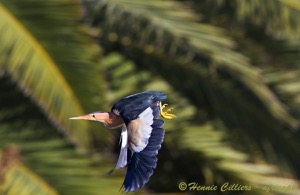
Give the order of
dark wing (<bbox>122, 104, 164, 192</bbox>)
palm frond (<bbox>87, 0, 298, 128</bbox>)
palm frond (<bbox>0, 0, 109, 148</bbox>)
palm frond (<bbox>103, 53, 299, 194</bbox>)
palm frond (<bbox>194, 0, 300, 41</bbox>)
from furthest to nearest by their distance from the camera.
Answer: palm frond (<bbox>194, 0, 300, 41</bbox>) → palm frond (<bbox>87, 0, 298, 128</bbox>) → palm frond (<bbox>103, 53, 299, 194</bbox>) → palm frond (<bbox>0, 0, 109, 148</bbox>) → dark wing (<bbox>122, 104, 164, 192</bbox>)

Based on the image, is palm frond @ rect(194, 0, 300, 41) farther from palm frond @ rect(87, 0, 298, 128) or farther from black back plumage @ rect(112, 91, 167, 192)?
black back plumage @ rect(112, 91, 167, 192)

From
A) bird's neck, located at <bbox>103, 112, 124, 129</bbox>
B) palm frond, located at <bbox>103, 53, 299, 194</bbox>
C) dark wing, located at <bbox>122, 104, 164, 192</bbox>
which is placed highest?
bird's neck, located at <bbox>103, 112, 124, 129</bbox>

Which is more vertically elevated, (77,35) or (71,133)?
(77,35)

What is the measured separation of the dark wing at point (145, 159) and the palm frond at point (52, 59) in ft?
8.92

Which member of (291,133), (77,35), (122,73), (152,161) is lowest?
(291,133)

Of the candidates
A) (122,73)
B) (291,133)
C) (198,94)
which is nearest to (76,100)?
(122,73)

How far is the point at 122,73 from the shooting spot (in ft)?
23.1

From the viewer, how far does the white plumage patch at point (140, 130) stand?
3.00 m

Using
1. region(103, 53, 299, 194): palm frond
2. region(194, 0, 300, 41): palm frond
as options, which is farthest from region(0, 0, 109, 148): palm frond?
region(194, 0, 300, 41): palm frond

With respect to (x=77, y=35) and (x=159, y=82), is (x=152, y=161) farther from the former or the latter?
(x=159, y=82)

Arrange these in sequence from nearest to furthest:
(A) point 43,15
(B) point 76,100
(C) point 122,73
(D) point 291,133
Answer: (B) point 76,100
(A) point 43,15
(C) point 122,73
(D) point 291,133

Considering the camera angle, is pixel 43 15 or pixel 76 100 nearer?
pixel 76 100

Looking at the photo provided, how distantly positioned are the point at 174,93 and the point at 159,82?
0.16m

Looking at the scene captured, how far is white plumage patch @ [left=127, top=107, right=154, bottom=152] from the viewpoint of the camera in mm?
3000
